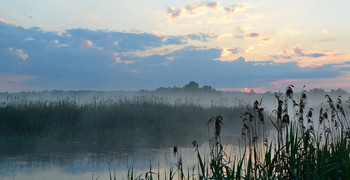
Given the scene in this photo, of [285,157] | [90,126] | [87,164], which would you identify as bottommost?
[87,164]

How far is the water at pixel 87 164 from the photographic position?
8.11m

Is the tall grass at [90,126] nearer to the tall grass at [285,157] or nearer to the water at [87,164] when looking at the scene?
the water at [87,164]

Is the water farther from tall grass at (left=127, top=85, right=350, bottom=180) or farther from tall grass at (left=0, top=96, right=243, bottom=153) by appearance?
tall grass at (left=127, top=85, right=350, bottom=180)

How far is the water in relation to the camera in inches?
319

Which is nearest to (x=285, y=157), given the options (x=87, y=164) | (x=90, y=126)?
(x=87, y=164)

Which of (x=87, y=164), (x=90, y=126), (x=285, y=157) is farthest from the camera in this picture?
(x=90, y=126)

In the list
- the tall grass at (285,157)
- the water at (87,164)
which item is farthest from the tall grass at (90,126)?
the tall grass at (285,157)

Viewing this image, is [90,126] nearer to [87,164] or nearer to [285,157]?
[87,164]

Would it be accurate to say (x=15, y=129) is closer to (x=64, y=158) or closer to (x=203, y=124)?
(x=64, y=158)

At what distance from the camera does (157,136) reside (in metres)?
15.0

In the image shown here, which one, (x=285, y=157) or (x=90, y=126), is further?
(x=90, y=126)

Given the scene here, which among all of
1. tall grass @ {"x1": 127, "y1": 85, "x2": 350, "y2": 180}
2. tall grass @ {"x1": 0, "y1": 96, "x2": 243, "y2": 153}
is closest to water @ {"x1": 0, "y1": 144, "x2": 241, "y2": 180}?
tall grass @ {"x1": 0, "y1": 96, "x2": 243, "y2": 153}

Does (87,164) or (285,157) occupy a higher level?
(285,157)

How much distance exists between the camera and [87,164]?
30.7 ft
